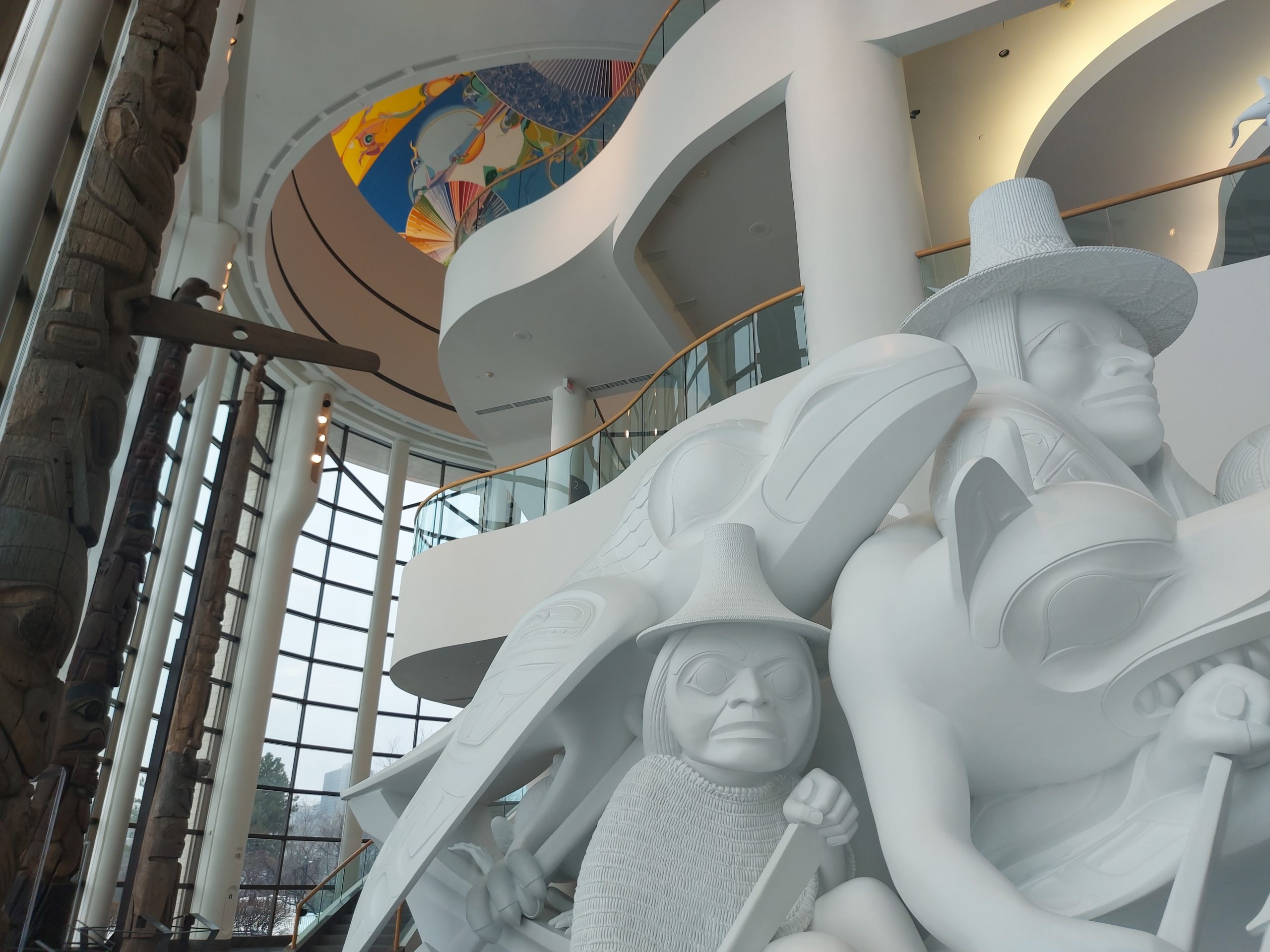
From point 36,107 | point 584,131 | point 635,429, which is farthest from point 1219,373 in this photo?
point 584,131

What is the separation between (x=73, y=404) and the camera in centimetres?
265

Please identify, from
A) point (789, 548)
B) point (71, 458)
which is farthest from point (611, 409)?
point (789, 548)

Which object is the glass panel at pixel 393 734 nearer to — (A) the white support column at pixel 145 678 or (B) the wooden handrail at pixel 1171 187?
(A) the white support column at pixel 145 678

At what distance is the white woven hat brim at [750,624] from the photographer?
4.21 ft

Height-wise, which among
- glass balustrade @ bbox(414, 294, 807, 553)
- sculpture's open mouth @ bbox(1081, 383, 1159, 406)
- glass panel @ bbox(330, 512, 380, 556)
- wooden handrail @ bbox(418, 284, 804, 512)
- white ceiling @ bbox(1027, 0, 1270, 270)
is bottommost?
sculpture's open mouth @ bbox(1081, 383, 1159, 406)

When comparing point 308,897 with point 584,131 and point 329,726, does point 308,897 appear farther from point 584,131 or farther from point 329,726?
point 584,131

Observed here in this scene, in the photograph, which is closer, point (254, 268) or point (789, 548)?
point (789, 548)

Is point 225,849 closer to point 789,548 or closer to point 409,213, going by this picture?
point 409,213

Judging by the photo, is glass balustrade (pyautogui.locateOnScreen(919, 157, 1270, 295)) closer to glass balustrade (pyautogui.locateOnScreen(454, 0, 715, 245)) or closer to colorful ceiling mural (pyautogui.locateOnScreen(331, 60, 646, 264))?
glass balustrade (pyautogui.locateOnScreen(454, 0, 715, 245))

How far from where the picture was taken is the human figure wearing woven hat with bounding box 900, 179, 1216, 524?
155 centimetres

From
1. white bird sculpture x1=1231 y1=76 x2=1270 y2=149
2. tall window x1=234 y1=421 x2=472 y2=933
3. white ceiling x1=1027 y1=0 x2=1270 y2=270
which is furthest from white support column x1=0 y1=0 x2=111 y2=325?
tall window x1=234 y1=421 x2=472 y2=933

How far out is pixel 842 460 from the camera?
141cm

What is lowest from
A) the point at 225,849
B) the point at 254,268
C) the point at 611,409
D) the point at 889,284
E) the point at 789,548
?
the point at 225,849

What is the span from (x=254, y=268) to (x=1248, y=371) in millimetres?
12998
